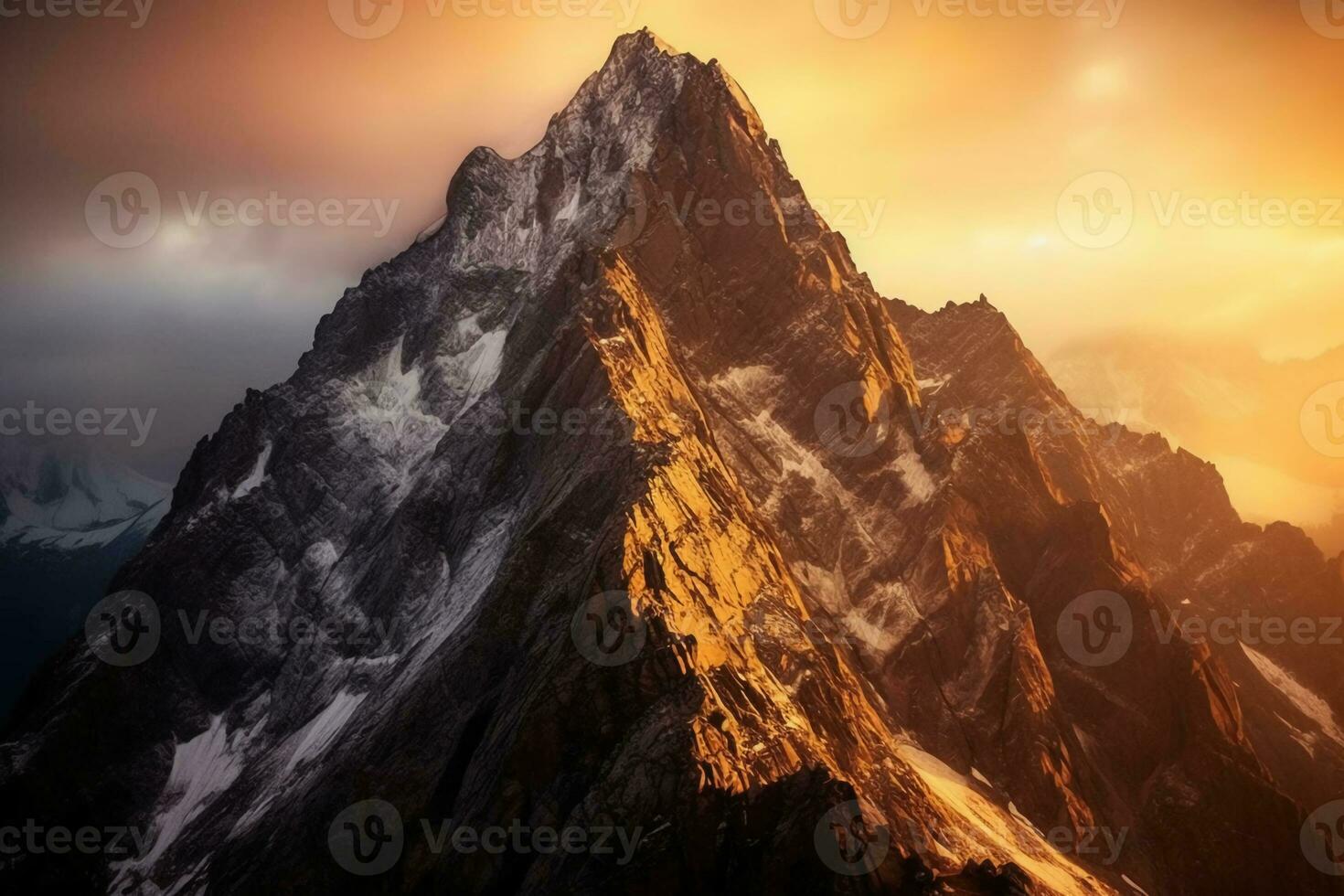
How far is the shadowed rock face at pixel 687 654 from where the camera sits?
95.1 m

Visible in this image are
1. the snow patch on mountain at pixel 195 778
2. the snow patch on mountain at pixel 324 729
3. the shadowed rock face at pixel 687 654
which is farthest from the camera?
the snow patch on mountain at pixel 195 778

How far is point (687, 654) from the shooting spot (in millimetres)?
98062

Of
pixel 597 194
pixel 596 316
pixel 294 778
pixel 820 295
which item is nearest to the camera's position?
pixel 294 778

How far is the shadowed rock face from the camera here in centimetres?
9506

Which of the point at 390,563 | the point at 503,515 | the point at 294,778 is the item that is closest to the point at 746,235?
the point at 503,515

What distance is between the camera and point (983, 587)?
157750mm

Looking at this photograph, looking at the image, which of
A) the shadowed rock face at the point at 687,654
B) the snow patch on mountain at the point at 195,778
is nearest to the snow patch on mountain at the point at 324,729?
the shadowed rock face at the point at 687,654

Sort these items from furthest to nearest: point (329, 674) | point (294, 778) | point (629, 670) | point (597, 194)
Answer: point (597, 194), point (329, 674), point (294, 778), point (629, 670)

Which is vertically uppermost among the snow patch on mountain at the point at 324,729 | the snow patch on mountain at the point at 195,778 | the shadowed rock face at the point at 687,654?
the shadowed rock face at the point at 687,654

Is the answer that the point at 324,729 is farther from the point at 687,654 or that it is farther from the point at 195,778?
the point at 687,654

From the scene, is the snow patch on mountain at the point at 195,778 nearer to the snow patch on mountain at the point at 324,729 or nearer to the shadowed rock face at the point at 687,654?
the shadowed rock face at the point at 687,654

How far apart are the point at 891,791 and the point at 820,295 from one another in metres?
94.1

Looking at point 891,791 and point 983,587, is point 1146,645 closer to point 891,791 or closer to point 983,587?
point 983,587

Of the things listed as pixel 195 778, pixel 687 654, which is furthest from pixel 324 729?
pixel 687 654
